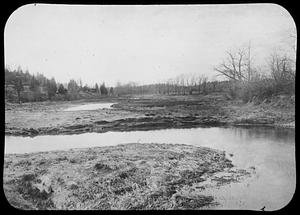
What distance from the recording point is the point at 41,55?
3.30 m

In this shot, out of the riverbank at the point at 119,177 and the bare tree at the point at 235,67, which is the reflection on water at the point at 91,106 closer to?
the riverbank at the point at 119,177

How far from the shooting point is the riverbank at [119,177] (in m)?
3.11

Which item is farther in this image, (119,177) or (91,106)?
(91,106)

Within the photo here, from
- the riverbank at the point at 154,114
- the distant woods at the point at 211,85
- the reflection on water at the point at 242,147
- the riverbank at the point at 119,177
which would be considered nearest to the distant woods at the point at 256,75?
the distant woods at the point at 211,85

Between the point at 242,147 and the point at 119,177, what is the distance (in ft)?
4.80

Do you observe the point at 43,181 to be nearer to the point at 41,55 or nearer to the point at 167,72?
the point at 41,55

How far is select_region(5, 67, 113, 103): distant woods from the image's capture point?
A: 3291 mm

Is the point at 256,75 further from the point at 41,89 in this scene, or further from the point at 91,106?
the point at 41,89

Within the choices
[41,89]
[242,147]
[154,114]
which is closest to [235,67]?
[242,147]

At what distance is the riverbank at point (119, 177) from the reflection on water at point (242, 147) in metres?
0.08

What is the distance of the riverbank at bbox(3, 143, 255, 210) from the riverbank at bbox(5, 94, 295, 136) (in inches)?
10.6

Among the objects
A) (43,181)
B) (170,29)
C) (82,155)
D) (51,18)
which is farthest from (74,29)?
(43,181)

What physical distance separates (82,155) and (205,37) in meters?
1.98

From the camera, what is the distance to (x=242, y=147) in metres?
3.36
